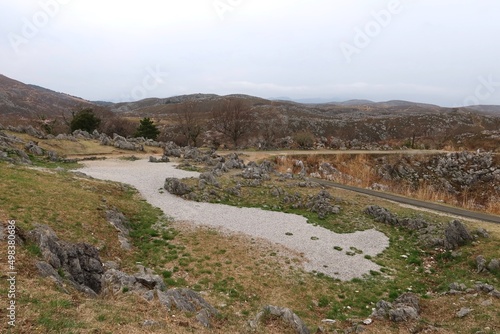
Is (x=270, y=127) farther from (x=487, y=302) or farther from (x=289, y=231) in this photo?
(x=487, y=302)

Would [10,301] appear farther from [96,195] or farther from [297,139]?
[297,139]

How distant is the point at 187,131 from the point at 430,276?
56.7 m

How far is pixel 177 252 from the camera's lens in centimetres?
1736

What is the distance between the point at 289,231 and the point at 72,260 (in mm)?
13224

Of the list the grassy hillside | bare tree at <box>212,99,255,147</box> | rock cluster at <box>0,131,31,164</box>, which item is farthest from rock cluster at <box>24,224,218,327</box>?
bare tree at <box>212,99,255,147</box>

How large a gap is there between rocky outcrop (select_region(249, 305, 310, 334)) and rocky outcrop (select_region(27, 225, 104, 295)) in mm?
5595

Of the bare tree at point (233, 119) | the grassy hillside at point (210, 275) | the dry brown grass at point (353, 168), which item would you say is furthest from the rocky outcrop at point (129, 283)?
the bare tree at point (233, 119)

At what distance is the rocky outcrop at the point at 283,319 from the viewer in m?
10.6

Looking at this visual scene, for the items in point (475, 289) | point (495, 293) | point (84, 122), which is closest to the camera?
point (495, 293)

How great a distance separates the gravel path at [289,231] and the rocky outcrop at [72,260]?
29.8ft

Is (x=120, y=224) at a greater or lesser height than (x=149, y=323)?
lesser

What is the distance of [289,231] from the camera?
21625mm

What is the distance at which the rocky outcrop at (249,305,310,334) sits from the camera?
10586mm

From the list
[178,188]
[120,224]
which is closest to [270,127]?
[178,188]
